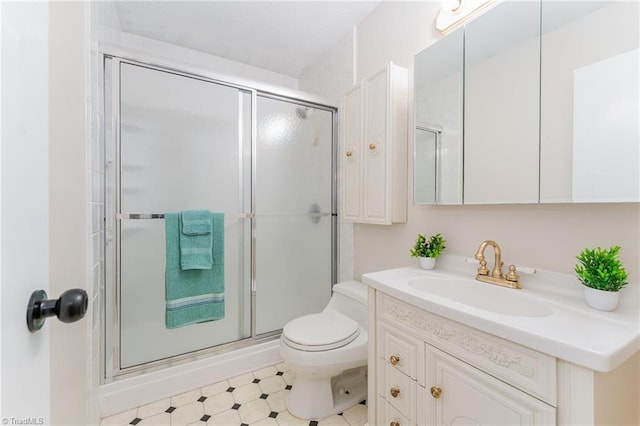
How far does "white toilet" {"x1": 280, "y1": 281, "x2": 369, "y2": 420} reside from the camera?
1.37 meters

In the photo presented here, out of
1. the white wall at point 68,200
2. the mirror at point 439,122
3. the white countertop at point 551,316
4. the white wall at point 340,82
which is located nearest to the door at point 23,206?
the white wall at point 68,200

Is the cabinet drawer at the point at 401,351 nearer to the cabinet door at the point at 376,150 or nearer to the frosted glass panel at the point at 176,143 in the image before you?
the cabinet door at the point at 376,150

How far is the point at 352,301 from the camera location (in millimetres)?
1767

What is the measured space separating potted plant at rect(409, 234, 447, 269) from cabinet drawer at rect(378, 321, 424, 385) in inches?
16.0

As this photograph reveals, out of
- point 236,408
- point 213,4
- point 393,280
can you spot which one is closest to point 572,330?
point 393,280

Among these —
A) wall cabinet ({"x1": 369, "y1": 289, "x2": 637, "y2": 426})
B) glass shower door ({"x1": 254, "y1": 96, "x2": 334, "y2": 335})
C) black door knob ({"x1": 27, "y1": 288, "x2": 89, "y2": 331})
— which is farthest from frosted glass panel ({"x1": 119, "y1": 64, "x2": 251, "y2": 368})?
black door knob ({"x1": 27, "y1": 288, "x2": 89, "y2": 331})

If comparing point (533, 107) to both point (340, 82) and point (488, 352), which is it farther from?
point (340, 82)

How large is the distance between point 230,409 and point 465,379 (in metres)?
1.28

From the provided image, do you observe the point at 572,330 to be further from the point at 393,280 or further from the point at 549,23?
the point at 549,23

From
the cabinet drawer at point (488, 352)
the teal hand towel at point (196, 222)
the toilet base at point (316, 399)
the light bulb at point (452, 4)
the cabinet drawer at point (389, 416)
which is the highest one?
the light bulb at point (452, 4)

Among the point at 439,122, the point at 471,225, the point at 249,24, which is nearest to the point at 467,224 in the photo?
the point at 471,225

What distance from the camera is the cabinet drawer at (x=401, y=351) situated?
3.29 feet

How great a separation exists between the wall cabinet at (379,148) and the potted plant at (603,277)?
0.86m

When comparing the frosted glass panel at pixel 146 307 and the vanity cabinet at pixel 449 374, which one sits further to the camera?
the frosted glass panel at pixel 146 307
